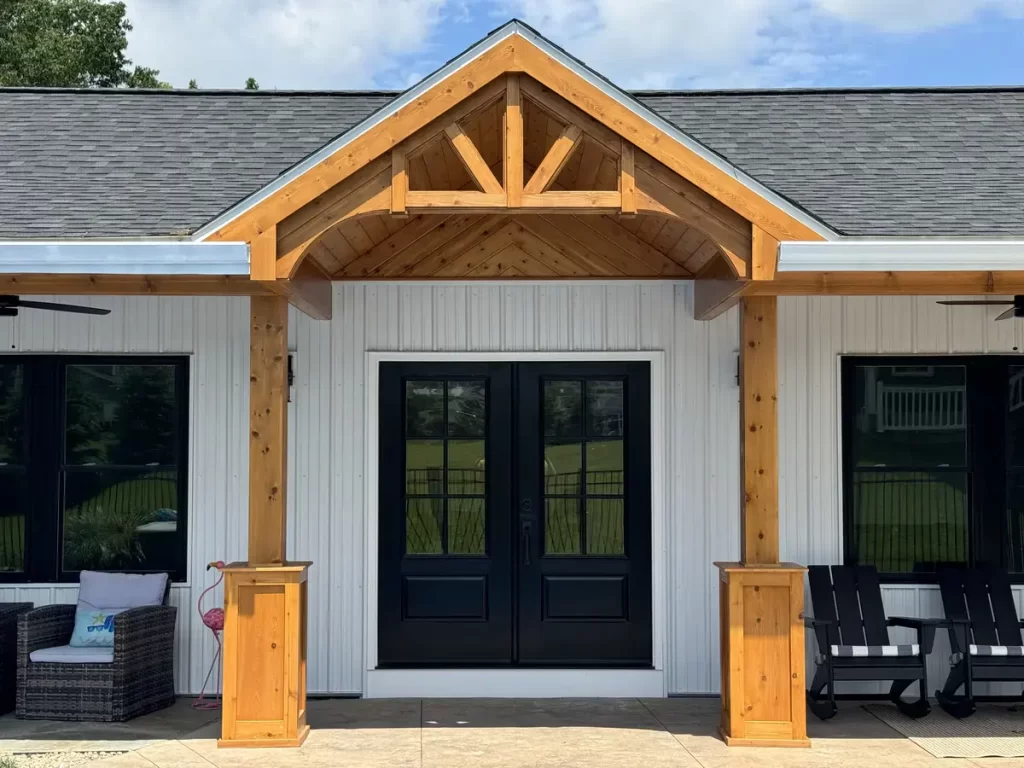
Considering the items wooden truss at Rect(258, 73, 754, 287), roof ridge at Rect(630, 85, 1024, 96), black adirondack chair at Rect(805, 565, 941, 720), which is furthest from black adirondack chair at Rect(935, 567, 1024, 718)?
roof ridge at Rect(630, 85, 1024, 96)

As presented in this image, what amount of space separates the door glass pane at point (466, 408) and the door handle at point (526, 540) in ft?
2.22

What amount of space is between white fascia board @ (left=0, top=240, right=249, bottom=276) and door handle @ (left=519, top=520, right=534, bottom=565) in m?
2.69

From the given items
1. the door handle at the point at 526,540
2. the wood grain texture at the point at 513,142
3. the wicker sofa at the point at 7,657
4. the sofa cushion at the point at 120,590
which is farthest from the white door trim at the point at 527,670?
the wicker sofa at the point at 7,657

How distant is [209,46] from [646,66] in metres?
18.9

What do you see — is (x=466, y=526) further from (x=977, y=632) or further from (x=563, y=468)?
(x=977, y=632)

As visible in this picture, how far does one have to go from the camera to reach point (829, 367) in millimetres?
7121

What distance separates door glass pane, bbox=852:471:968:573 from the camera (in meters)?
7.10

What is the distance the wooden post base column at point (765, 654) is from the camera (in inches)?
223

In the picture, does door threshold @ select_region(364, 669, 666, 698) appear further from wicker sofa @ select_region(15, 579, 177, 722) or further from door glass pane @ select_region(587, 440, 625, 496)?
wicker sofa @ select_region(15, 579, 177, 722)

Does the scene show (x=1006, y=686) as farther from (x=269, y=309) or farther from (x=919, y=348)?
(x=269, y=309)

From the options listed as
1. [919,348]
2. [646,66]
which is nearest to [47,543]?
[919,348]

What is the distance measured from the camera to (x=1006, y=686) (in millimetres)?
6961

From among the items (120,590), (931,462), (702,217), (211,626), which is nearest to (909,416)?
(931,462)

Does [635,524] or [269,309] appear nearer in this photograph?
[269,309]
